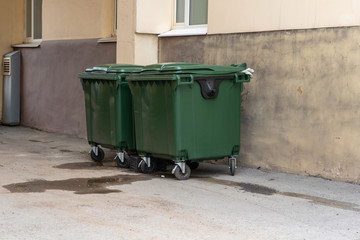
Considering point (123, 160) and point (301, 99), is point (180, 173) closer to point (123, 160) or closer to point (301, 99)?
point (123, 160)

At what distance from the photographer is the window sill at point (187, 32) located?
31.2 feet

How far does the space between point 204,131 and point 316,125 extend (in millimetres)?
1392

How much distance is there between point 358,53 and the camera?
7.37 meters

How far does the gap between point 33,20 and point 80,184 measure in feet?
27.2

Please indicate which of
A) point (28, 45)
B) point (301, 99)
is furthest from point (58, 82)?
point (301, 99)

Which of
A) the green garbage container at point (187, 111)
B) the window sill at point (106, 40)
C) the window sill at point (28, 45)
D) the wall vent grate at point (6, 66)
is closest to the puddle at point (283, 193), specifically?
the green garbage container at point (187, 111)

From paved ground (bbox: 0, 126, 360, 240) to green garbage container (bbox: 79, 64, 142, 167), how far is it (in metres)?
0.36

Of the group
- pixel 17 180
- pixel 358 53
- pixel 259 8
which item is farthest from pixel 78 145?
pixel 358 53

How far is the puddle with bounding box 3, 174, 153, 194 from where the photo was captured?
23.1 ft

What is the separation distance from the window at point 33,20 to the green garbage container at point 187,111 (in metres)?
7.19

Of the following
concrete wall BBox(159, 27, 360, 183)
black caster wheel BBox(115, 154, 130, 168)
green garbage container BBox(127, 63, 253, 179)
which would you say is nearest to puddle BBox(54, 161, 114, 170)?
black caster wheel BBox(115, 154, 130, 168)

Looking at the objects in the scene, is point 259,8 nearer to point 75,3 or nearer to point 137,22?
point 137,22

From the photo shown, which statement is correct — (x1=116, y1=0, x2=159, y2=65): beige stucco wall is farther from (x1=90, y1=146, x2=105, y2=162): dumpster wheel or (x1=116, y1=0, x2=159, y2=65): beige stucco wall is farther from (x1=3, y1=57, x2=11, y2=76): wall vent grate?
(x1=3, y1=57, x2=11, y2=76): wall vent grate

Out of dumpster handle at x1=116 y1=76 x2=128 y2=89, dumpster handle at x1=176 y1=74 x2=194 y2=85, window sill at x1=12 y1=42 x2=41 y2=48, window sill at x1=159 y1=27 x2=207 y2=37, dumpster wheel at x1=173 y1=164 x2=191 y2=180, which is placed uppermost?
window sill at x1=159 y1=27 x2=207 y2=37
